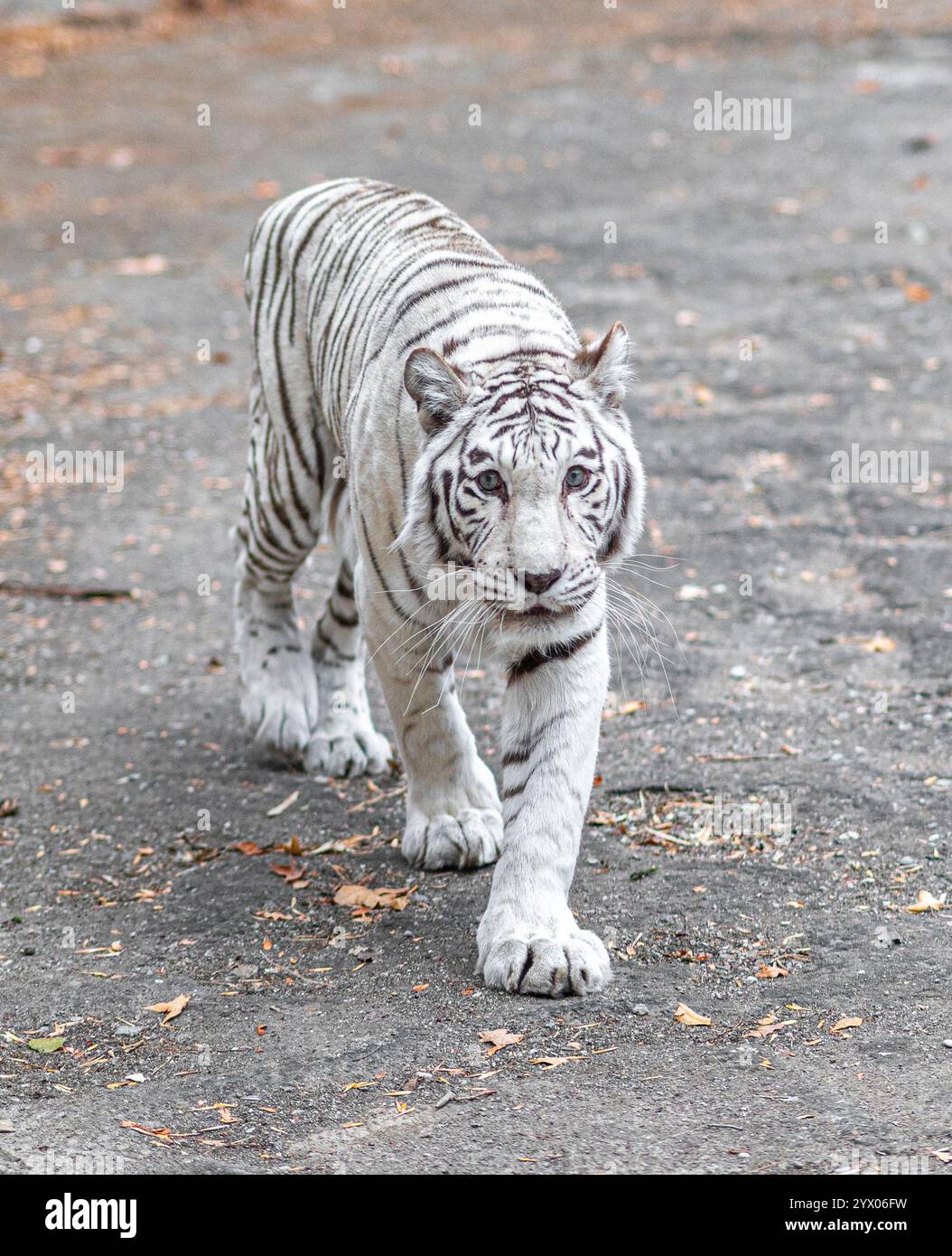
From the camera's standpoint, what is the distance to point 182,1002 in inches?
142

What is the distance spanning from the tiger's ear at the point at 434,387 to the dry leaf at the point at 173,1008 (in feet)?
4.50

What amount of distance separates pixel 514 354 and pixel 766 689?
187cm

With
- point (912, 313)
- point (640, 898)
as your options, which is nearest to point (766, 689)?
point (640, 898)

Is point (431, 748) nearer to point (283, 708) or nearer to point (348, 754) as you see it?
point (348, 754)

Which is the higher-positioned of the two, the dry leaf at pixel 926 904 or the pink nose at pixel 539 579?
the pink nose at pixel 539 579

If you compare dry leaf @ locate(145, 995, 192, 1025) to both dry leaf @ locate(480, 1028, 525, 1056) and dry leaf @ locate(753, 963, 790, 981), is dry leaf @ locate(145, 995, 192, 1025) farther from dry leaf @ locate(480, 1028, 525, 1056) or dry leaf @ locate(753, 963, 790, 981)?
dry leaf @ locate(753, 963, 790, 981)

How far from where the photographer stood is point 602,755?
4734 mm

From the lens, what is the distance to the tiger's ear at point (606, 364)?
11.4 feet
